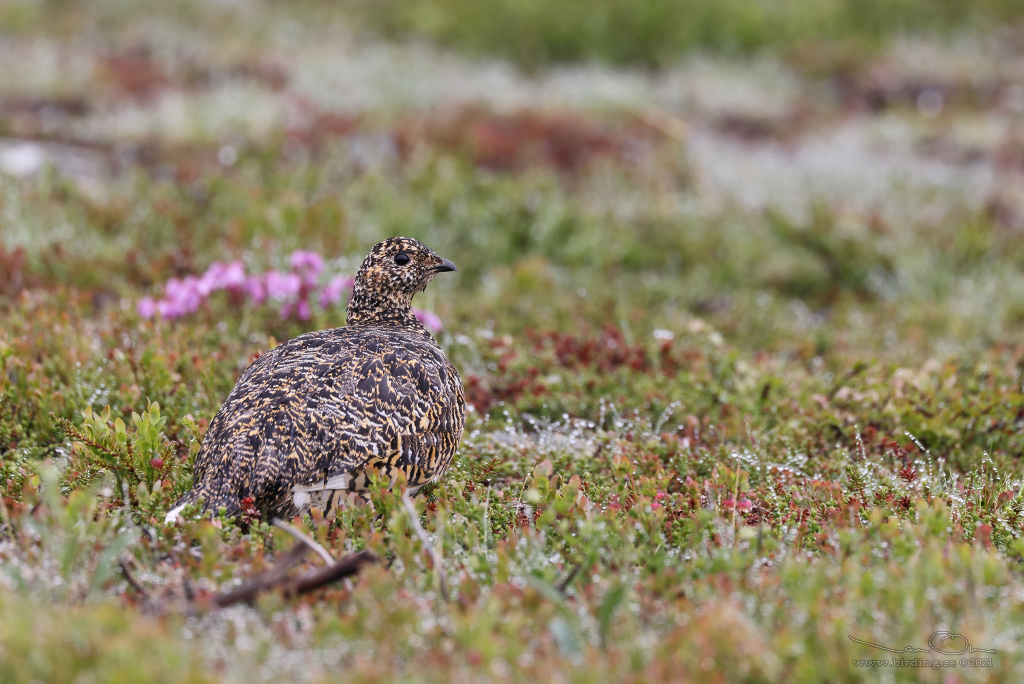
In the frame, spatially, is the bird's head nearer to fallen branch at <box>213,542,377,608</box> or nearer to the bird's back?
the bird's back

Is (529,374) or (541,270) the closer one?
(529,374)

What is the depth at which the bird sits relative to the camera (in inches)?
134

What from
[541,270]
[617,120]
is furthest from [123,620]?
[617,120]

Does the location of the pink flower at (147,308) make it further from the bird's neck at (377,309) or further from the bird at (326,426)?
the bird at (326,426)

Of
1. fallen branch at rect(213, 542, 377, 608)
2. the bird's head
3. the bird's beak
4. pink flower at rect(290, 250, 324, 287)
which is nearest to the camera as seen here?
fallen branch at rect(213, 542, 377, 608)

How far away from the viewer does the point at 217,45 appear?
16.0 meters

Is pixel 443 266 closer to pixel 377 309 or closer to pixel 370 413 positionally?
pixel 377 309

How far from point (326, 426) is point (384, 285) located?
1.33 metres

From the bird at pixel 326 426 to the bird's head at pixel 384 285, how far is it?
0.44 metres

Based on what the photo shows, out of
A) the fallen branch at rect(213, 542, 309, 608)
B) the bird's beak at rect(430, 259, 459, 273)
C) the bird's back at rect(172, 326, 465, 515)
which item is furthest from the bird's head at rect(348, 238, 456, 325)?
the fallen branch at rect(213, 542, 309, 608)

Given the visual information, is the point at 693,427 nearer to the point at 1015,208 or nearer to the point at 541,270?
the point at 541,270

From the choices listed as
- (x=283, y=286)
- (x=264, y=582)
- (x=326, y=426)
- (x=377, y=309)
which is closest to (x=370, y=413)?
(x=326, y=426)

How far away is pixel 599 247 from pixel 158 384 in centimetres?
532

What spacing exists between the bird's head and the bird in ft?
1.44
